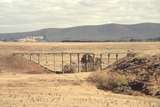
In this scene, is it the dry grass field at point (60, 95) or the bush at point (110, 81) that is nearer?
the dry grass field at point (60, 95)

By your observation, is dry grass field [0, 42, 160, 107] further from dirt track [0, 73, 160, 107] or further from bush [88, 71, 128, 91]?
bush [88, 71, 128, 91]

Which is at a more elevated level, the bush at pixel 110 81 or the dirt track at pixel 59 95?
the bush at pixel 110 81

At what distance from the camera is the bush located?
30.6m

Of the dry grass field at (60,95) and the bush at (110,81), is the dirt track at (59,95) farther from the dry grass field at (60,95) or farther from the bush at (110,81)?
the bush at (110,81)

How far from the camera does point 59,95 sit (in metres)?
28.6

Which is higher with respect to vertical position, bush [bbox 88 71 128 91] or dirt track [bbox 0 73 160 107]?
bush [bbox 88 71 128 91]

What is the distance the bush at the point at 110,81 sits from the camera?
30609 millimetres

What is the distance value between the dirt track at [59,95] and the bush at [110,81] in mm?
547

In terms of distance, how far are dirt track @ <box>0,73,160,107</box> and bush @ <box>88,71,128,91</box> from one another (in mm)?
547

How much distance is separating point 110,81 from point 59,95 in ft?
12.3

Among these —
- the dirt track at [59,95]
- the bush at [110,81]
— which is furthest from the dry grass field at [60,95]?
the bush at [110,81]

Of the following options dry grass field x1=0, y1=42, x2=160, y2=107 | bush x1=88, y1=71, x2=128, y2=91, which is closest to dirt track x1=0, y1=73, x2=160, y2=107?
dry grass field x1=0, y1=42, x2=160, y2=107

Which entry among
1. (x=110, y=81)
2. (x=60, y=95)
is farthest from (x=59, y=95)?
(x=110, y=81)

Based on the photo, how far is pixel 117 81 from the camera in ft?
101
